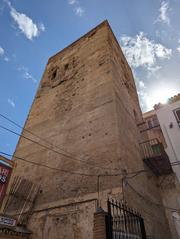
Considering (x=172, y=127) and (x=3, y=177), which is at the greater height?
(x=172, y=127)

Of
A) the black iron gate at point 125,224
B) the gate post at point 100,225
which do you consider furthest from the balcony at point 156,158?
the gate post at point 100,225

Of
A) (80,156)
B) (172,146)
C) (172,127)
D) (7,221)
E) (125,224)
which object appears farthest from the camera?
(172,127)

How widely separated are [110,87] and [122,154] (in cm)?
370

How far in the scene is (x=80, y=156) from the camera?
7.37 m

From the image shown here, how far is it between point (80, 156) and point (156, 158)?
13.1ft

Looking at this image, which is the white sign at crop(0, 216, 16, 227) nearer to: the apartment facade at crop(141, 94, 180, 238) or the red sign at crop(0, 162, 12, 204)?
the red sign at crop(0, 162, 12, 204)

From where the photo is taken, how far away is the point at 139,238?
490 cm

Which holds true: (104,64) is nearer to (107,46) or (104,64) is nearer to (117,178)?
(107,46)

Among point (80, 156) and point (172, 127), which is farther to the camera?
point (172, 127)

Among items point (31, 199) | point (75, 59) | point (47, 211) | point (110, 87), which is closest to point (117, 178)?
point (47, 211)

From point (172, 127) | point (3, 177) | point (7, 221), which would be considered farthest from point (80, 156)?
point (172, 127)

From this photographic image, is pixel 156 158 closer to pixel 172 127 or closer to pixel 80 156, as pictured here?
pixel 172 127

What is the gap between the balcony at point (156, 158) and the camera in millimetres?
9016

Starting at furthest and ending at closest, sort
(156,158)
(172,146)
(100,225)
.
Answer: (172,146), (156,158), (100,225)
